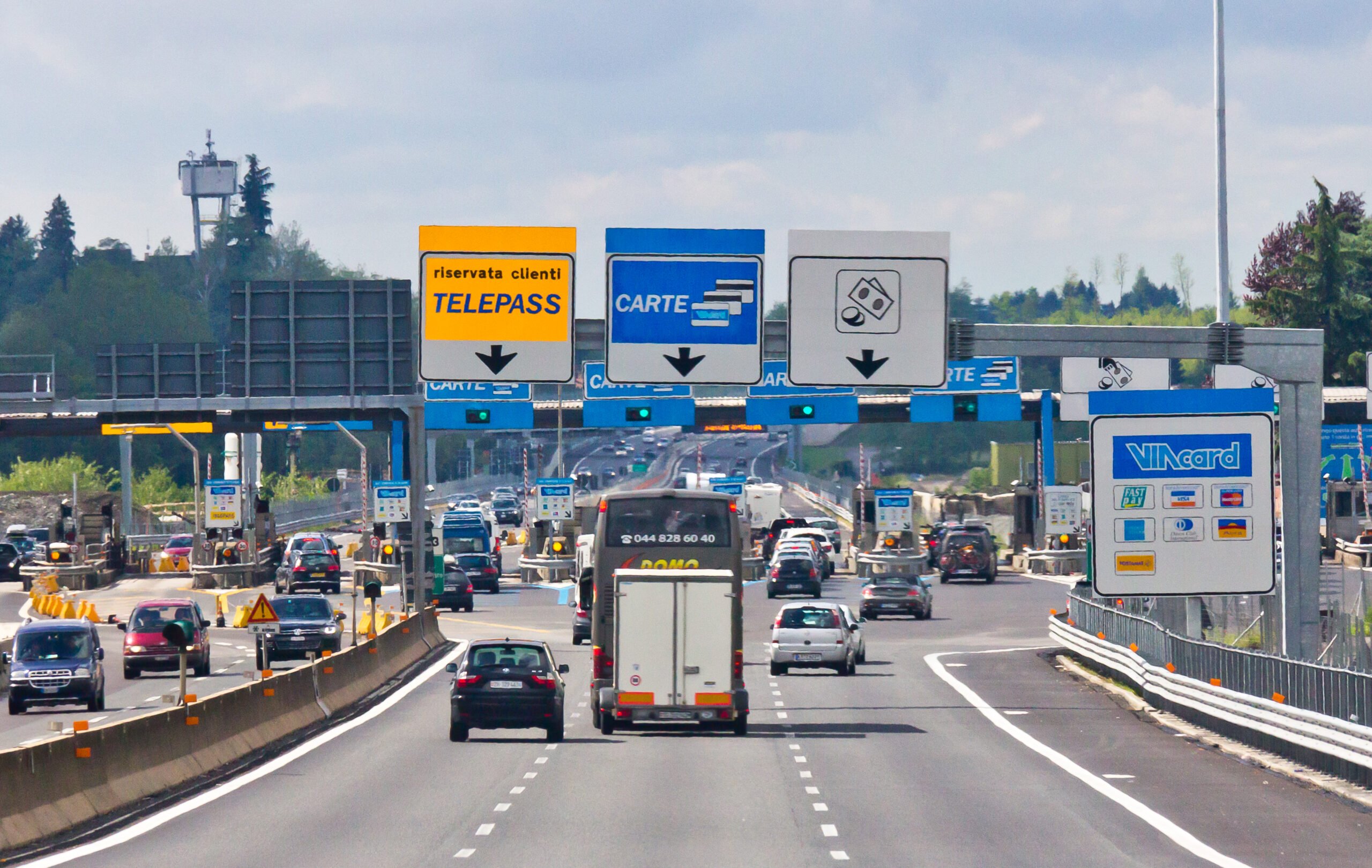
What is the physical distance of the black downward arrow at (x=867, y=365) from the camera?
2264 cm

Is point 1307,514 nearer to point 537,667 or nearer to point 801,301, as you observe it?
point 801,301

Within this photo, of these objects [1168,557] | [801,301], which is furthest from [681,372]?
[1168,557]

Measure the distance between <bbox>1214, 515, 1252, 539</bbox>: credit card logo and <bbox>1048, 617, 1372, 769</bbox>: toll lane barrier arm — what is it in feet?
7.16

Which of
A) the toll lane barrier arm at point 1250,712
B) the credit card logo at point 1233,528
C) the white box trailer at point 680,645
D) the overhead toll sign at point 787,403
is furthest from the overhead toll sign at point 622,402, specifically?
the credit card logo at point 1233,528

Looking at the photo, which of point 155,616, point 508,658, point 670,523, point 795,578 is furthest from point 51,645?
point 795,578

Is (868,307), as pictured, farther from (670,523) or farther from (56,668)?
(56,668)

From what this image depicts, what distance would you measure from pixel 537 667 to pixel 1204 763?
9912 mm

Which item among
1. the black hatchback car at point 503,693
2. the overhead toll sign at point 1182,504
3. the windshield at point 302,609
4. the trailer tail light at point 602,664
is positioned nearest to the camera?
the overhead toll sign at point 1182,504

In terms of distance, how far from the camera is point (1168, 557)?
2417 cm

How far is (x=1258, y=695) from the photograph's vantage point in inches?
1018

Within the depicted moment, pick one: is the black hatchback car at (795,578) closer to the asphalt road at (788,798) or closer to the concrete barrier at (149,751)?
the asphalt road at (788,798)

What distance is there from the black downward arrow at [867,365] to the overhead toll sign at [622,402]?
51388 millimetres

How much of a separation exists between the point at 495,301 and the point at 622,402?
5838cm

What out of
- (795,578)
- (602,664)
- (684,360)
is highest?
(684,360)
